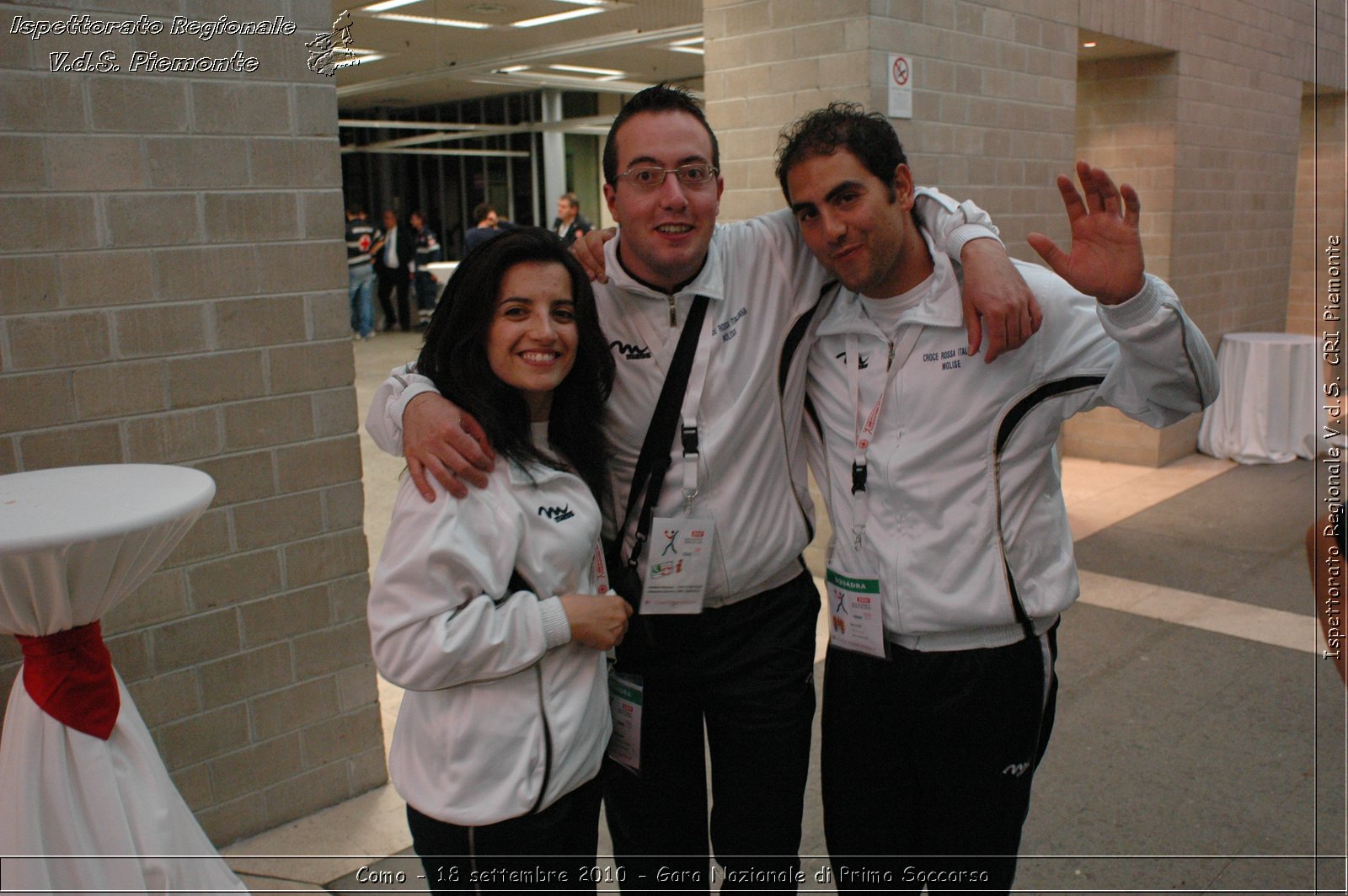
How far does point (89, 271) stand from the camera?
105 inches

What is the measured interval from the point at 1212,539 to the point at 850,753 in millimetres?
4669

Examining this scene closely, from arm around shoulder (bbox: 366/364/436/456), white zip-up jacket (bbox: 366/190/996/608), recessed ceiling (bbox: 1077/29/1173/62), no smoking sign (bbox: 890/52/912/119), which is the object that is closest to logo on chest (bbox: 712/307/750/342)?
white zip-up jacket (bbox: 366/190/996/608)

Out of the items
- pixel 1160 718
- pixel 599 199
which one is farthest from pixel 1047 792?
pixel 599 199

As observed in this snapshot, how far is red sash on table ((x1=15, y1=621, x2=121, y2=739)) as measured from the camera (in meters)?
2.15

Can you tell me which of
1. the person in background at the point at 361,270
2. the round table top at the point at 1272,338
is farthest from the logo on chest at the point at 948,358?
the person in background at the point at 361,270

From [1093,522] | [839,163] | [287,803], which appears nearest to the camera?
[839,163]

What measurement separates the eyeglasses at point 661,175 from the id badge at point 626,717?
980 millimetres

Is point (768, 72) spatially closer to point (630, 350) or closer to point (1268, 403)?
point (630, 350)

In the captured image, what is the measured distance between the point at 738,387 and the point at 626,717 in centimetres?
71

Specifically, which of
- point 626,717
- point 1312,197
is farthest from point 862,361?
point 1312,197

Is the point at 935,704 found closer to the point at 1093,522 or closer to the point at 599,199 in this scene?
the point at 1093,522

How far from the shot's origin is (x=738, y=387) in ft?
6.94

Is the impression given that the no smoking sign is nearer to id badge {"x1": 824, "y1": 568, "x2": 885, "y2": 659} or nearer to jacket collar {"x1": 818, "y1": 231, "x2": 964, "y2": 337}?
jacket collar {"x1": 818, "y1": 231, "x2": 964, "y2": 337}

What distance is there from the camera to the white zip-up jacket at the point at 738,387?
6.84 feet
